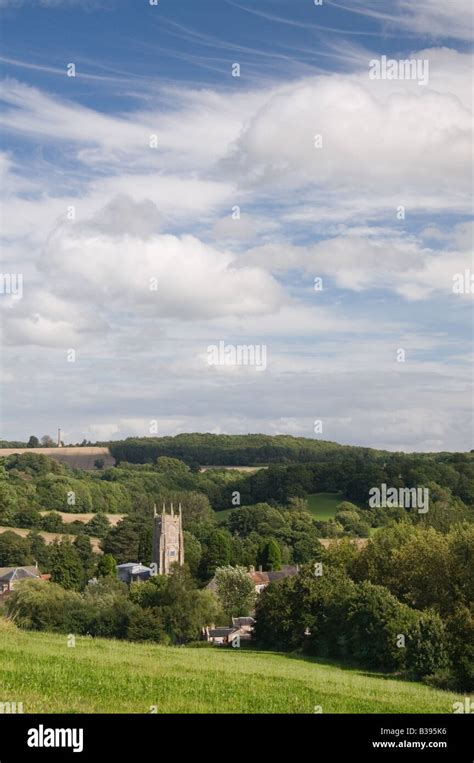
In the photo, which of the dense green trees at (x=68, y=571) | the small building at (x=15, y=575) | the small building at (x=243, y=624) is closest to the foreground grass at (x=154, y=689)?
the small building at (x=243, y=624)

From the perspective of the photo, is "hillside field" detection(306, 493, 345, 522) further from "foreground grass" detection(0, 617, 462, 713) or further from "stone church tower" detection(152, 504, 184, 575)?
"foreground grass" detection(0, 617, 462, 713)

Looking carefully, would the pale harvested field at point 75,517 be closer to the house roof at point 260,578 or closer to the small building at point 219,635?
the house roof at point 260,578

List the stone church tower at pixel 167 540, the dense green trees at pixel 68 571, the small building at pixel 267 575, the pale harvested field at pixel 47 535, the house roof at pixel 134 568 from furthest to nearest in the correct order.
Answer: the pale harvested field at pixel 47 535
the stone church tower at pixel 167 540
the house roof at pixel 134 568
the small building at pixel 267 575
the dense green trees at pixel 68 571

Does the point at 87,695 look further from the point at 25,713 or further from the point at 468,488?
the point at 468,488

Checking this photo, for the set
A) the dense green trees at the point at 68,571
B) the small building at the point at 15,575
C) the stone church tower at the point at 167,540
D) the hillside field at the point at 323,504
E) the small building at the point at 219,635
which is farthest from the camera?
the hillside field at the point at 323,504

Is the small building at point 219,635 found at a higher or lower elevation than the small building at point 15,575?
lower

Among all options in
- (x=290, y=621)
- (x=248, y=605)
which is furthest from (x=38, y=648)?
(x=248, y=605)

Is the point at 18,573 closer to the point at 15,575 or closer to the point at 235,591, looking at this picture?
the point at 15,575

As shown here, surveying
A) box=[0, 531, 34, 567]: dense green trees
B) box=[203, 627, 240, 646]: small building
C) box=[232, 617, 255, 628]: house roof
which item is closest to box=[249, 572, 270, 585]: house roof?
box=[232, 617, 255, 628]: house roof
